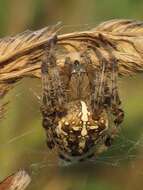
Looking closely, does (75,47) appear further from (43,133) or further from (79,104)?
(43,133)

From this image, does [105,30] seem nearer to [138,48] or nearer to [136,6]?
[138,48]

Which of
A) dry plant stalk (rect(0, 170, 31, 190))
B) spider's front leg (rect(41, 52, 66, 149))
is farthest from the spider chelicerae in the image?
dry plant stalk (rect(0, 170, 31, 190))

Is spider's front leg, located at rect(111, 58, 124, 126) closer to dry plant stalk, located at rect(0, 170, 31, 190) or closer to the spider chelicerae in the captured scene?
the spider chelicerae

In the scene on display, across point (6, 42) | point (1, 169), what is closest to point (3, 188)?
point (6, 42)

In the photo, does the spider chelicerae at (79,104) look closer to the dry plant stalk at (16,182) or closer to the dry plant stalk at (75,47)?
the dry plant stalk at (75,47)

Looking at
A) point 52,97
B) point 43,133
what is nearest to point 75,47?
point 52,97

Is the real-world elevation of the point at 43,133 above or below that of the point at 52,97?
below

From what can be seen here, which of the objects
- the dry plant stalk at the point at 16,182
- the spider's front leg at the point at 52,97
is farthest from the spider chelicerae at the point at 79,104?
the dry plant stalk at the point at 16,182

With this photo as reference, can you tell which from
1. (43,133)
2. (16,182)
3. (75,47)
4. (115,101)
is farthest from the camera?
(43,133)
